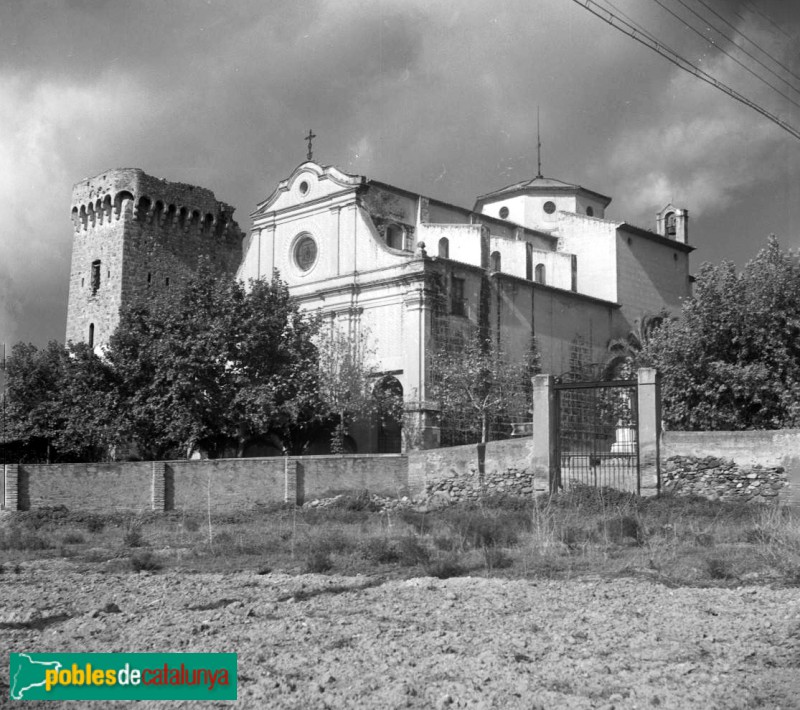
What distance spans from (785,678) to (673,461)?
51.5 feet

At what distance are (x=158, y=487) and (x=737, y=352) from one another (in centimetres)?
1715

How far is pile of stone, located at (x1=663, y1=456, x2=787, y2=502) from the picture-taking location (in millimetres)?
21453

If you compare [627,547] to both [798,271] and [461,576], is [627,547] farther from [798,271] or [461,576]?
[798,271]

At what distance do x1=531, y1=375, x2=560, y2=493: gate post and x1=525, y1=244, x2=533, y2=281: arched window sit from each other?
17.4 meters

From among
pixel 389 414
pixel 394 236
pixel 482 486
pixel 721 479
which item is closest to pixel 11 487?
pixel 389 414

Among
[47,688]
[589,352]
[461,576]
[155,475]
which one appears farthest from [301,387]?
[47,688]

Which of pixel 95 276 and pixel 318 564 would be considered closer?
pixel 318 564


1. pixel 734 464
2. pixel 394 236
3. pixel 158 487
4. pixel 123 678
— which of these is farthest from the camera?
pixel 394 236

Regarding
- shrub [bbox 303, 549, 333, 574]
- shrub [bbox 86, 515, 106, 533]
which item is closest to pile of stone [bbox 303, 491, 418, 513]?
shrub [bbox 86, 515, 106, 533]

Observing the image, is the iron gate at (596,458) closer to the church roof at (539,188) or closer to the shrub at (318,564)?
Answer: the shrub at (318,564)

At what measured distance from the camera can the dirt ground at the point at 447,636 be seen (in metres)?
7.11

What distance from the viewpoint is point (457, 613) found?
9.93m

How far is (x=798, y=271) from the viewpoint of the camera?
30.3m

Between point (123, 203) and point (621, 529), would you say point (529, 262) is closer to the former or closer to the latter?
point (123, 203)
